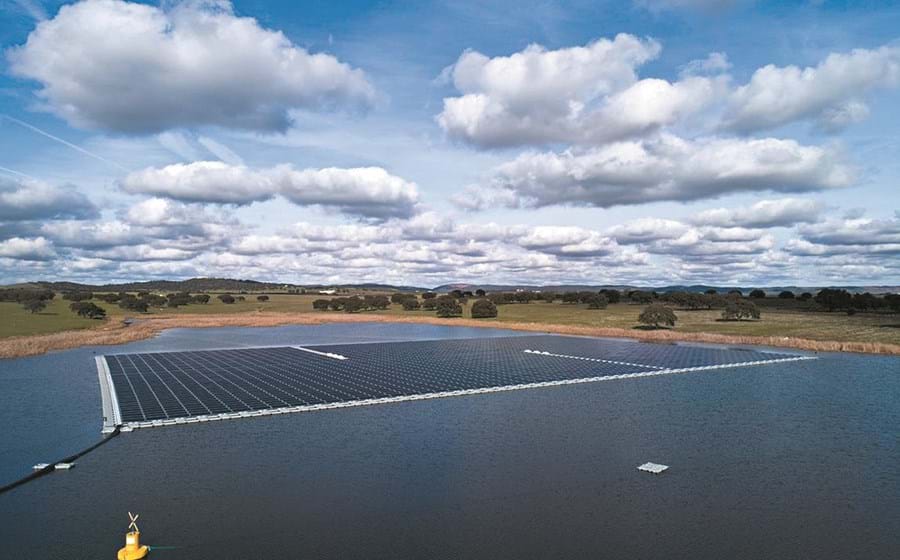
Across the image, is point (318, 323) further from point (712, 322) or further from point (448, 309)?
point (712, 322)

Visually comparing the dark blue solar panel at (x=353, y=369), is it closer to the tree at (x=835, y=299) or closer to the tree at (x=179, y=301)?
the tree at (x=835, y=299)

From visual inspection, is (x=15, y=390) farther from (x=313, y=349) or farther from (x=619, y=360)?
(x=619, y=360)

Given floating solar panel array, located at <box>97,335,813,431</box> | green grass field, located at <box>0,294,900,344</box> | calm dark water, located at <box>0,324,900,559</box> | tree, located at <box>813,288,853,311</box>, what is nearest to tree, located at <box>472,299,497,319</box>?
green grass field, located at <box>0,294,900,344</box>

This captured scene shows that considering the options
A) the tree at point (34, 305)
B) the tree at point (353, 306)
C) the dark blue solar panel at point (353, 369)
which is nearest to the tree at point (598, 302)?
the tree at point (353, 306)

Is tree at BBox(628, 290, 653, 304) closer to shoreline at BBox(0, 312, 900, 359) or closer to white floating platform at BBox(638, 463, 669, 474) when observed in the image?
shoreline at BBox(0, 312, 900, 359)

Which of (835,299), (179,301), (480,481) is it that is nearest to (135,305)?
(179,301)

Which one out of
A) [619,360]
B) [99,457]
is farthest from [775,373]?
[99,457]
